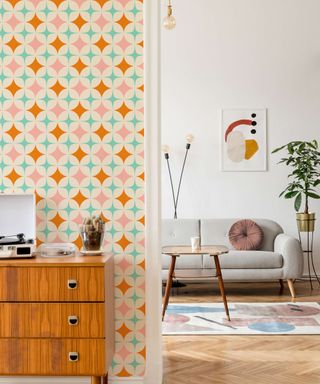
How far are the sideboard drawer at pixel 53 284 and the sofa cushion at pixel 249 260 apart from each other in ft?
11.7

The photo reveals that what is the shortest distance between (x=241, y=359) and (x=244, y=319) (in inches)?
49.8

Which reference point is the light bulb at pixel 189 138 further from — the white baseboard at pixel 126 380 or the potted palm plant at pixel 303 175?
the white baseboard at pixel 126 380

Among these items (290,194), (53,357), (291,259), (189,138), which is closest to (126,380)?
(53,357)

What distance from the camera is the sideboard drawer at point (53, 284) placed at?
2.98 m

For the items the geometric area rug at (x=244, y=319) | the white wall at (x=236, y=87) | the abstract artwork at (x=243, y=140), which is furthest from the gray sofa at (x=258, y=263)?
the abstract artwork at (x=243, y=140)

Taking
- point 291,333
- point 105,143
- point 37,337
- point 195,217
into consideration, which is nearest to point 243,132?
point 195,217

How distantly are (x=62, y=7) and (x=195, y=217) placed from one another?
4331 millimetres

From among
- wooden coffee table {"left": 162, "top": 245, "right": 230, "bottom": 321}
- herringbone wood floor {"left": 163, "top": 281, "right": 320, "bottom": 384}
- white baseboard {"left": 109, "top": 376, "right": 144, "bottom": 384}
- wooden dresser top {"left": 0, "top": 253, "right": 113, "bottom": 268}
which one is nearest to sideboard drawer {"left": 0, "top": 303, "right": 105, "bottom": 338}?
Result: wooden dresser top {"left": 0, "top": 253, "right": 113, "bottom": 268}

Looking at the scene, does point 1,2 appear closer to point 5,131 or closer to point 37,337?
point 5,131

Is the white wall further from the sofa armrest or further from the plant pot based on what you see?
the sofa armrest

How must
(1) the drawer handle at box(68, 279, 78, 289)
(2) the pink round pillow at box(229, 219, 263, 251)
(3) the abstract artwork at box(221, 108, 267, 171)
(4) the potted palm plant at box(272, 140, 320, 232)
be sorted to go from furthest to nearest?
(3) the abstract artwork at box(221, 108, 267, 171) → (4) the potted palm plant at box(272, 140, 320, 232) → (2) the pink round pillow at box(229, 219, 263, 251) → (1) the drawer handle at box(68, 279, 78, 289)

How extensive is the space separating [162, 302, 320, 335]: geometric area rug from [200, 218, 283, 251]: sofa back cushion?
988 mm

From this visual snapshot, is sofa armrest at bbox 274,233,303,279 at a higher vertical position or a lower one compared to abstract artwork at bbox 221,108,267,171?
lower

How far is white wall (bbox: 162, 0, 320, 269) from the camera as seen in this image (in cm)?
746
